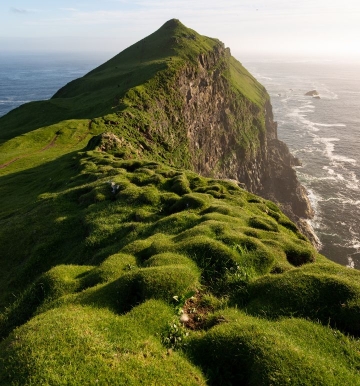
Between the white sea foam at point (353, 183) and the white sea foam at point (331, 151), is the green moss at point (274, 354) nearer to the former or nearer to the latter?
the white sea foam at point (353, 183)

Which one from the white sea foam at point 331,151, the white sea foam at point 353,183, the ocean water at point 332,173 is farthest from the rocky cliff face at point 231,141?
the white sea foam at point 331,151

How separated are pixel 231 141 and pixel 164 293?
356 ft

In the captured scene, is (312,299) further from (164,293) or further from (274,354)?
(164,293)

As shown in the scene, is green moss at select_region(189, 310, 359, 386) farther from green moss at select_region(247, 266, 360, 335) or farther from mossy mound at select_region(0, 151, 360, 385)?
green moss at select_region(247, 266, 360, 335)

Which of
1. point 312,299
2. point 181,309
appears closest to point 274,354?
point 312,299

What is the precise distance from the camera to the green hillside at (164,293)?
31.0 ft

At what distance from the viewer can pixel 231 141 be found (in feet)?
383

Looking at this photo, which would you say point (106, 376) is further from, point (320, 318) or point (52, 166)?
point (52, 166)

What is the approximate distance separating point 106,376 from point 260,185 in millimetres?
115267

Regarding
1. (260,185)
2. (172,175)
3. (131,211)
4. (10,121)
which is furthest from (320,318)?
(260,185)

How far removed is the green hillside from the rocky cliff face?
63190mm

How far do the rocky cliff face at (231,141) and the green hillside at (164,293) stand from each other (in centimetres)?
6319

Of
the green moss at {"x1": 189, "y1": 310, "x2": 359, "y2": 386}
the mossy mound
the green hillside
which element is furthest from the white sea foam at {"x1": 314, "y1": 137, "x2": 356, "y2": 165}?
the green moss at {"x1": 189, "y1": 310, "x2": 359, "y2": 386}

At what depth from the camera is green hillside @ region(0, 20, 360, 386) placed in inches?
372
